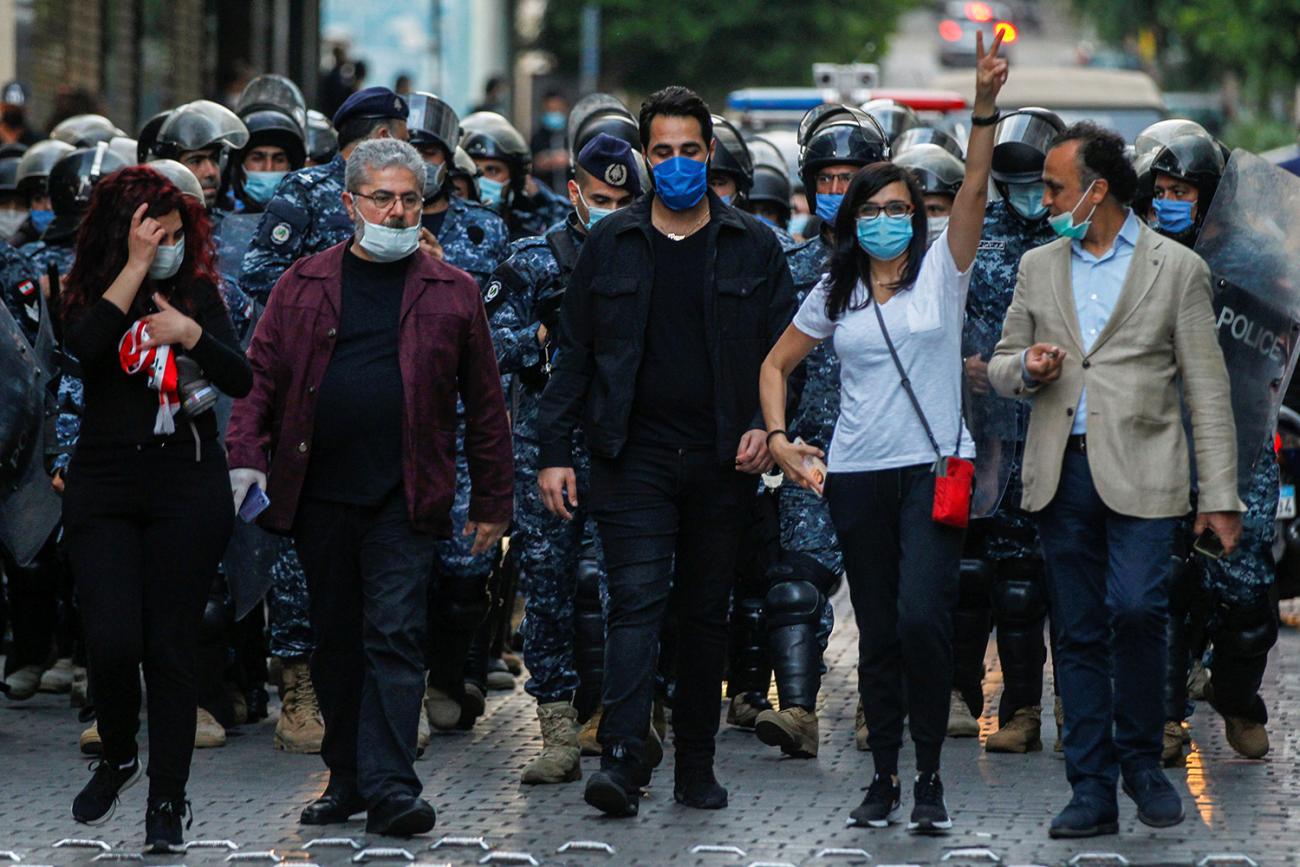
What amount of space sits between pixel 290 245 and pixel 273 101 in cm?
220

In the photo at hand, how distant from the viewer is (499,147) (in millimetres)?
11438

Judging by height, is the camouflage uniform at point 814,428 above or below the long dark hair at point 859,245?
below

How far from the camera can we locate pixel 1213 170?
8.57m

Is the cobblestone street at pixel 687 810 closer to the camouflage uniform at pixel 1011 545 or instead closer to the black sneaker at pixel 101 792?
the black sneaker at pixel 101 792

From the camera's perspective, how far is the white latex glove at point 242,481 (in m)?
7.04

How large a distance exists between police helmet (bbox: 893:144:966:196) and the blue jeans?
8.88 ft

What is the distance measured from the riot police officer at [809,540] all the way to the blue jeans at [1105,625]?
1189 mm

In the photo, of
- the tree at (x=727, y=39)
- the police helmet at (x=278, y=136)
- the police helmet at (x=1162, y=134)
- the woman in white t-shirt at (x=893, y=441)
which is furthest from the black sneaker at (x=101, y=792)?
the tree at (x=727, y=39)

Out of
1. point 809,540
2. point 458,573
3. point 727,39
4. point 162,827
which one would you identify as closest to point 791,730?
point 809,540

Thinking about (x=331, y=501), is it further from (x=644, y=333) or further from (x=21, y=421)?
(x=21, y=421)

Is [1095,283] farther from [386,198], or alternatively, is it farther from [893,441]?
[386,198]

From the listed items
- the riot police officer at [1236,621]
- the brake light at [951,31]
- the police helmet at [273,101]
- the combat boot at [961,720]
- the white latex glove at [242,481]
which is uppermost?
the brake light at [951,31]

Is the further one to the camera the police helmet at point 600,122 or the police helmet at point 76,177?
the police helmet at point 600,122

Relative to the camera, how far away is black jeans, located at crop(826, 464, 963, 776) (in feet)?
23.0
